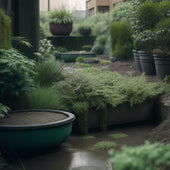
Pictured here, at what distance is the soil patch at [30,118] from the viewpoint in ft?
13.8

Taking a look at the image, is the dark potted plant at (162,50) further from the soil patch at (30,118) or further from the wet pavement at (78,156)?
the soil patch at (30,118)

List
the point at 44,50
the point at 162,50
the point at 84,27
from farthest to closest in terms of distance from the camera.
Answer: the point at 84,27 < the point at 44,50 < the point at 162,50

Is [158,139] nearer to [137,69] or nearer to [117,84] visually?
[117,84]

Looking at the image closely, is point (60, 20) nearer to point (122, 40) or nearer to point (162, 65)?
point (122, 40)

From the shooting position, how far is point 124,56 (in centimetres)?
1106

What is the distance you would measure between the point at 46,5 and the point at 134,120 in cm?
1774

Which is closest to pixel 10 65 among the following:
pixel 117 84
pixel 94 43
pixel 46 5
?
pixel 117 84

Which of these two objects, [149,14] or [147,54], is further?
[149,14]

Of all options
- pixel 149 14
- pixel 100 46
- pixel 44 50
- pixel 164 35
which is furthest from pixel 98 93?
pixel 100 46

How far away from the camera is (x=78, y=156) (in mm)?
4152

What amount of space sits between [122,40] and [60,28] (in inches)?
208

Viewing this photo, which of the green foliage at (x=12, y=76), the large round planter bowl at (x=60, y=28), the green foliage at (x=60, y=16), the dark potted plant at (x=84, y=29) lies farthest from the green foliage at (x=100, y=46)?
the green foliage at (x=12, y=76)

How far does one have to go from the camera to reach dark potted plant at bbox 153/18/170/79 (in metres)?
7.39

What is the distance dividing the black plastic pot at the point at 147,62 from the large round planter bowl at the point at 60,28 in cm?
719
